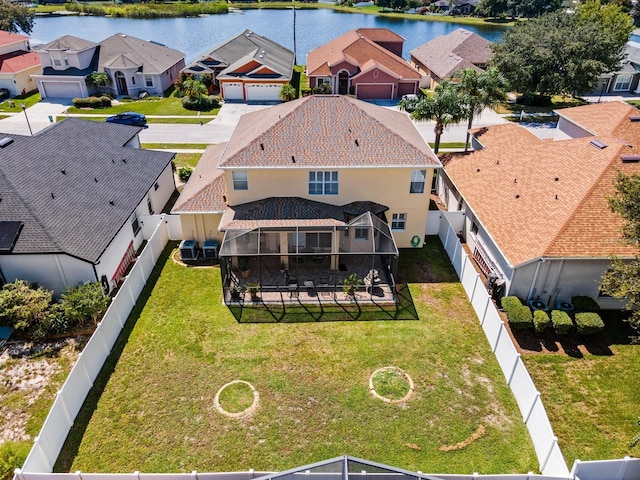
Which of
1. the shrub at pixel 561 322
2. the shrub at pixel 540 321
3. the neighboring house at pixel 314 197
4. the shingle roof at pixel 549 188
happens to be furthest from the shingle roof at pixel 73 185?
the shrub at pixel 561 322

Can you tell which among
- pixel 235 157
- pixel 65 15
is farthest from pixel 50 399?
pixel 65 15

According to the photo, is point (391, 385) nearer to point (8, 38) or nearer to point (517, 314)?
point (517, 314)

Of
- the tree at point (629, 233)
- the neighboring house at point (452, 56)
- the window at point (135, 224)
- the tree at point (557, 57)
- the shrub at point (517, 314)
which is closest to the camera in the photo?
the tree at point (629, 233)

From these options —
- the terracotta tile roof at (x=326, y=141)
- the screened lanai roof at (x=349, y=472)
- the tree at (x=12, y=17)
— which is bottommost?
the screened lanai roof at (x=349, y=472)

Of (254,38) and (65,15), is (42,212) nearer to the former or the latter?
(254,38)

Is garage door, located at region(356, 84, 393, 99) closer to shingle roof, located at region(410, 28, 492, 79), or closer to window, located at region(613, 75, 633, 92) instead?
shingle roof, located at region(410, 28, 492, 79)

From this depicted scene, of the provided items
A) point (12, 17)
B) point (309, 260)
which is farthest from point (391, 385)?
point (12, 17)

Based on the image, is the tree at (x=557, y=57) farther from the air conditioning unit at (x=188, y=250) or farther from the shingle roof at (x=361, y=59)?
the air conditioning unit at (x=188, y=250)
